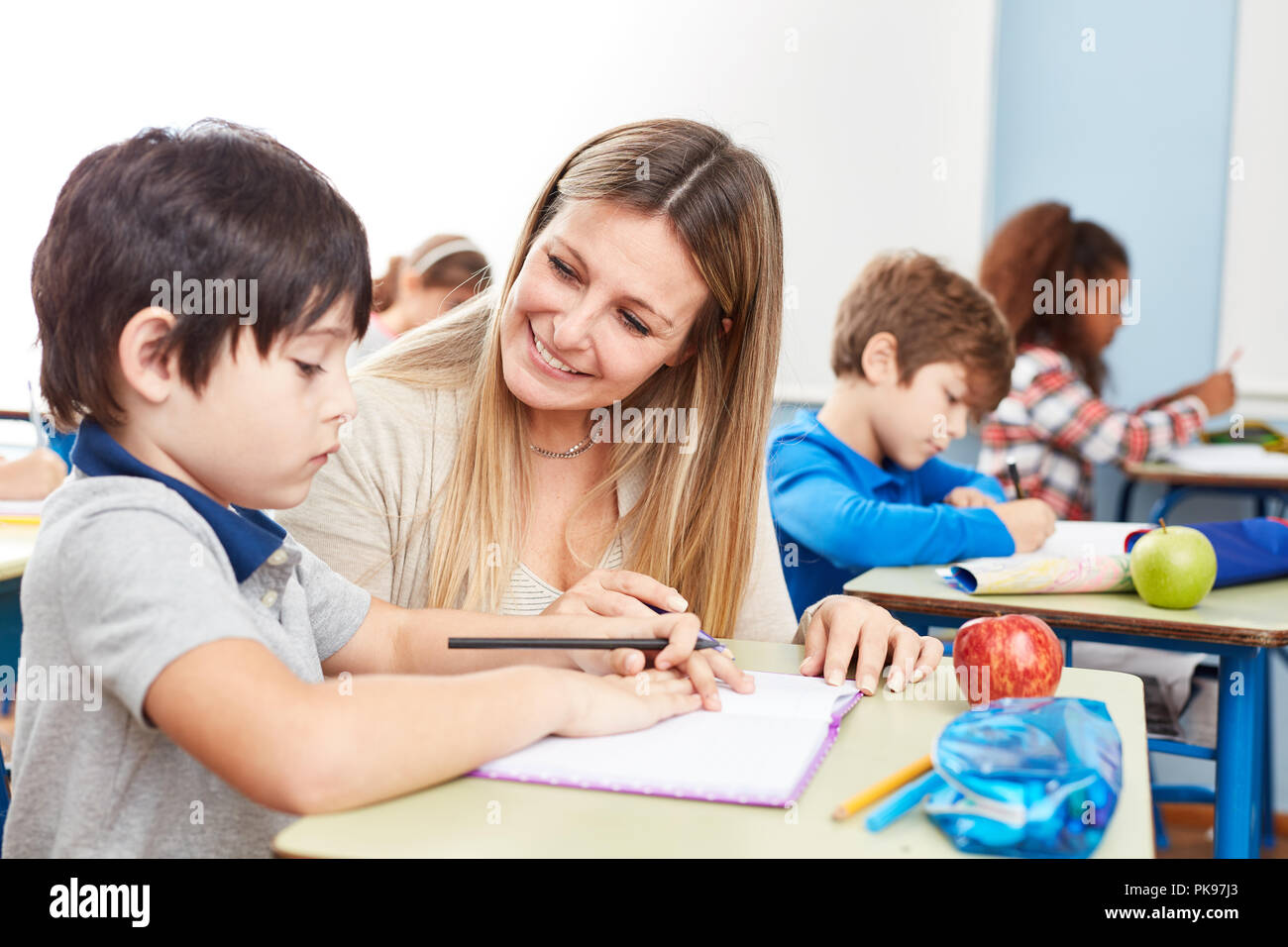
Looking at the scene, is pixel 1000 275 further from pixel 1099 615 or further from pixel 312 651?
pixel 312 651

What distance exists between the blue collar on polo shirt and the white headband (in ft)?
9.22

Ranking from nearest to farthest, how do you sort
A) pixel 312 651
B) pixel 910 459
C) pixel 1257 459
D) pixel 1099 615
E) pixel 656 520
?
pixel 312 651
pixel 656 520
pixel 1099 615
pixel 910 459
pixel 1257 459

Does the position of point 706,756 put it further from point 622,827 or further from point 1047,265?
point 1047,265

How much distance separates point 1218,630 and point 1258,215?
7.53 ft

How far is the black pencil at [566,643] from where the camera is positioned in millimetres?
939

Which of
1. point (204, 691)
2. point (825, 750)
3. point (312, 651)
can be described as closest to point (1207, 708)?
point (825, 750)

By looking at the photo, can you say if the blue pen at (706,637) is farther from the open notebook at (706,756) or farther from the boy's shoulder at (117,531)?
the boy's shoulder at (117,531)

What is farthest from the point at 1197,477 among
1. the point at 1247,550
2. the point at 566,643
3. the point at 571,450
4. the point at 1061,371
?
the point at 566,643

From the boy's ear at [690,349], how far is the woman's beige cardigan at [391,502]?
23 cm

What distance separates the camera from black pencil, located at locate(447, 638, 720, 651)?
94cm

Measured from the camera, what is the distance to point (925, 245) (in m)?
3.36

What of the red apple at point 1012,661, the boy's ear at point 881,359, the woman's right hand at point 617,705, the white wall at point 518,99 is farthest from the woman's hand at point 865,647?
the white wall at point 518,99

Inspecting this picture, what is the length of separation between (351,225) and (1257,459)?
9.27 feet

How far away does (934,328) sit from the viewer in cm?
227
